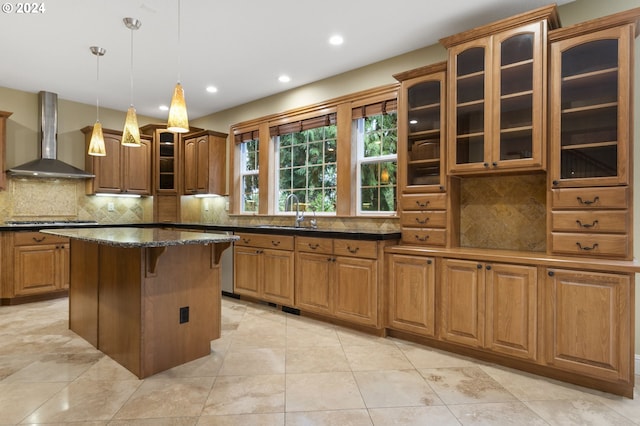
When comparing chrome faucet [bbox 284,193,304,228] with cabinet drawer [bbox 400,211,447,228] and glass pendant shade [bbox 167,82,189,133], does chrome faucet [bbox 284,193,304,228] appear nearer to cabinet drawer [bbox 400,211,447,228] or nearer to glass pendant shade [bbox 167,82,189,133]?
cabinet drawer [bbox 400,211,447,228]

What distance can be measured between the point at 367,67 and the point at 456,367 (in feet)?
10.2

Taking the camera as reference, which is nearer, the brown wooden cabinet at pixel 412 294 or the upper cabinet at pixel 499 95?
the upper cabinet at pixel 499 95

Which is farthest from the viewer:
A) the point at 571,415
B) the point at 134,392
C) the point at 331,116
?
the point at 331,116

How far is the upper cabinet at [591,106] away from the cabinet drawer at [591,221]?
0.20m

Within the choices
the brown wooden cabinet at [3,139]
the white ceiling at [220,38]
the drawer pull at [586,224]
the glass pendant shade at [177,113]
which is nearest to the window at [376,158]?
the white ceiling at [220,38]

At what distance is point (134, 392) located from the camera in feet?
7.18

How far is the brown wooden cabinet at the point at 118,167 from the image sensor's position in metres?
5.38

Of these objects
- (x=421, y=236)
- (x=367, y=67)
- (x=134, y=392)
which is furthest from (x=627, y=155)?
(x=134, y=392)

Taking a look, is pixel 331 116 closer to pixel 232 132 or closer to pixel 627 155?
pixel 232 132

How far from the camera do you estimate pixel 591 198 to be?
93.7 inches

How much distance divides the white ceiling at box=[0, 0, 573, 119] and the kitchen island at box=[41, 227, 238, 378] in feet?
6.02

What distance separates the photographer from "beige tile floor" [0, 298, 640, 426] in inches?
76.5

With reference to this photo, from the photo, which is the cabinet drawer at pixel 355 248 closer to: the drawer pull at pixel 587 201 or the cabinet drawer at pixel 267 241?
the cabinet drawer at pixel 267 241

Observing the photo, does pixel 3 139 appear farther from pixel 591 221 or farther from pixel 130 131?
pixel 591 221
